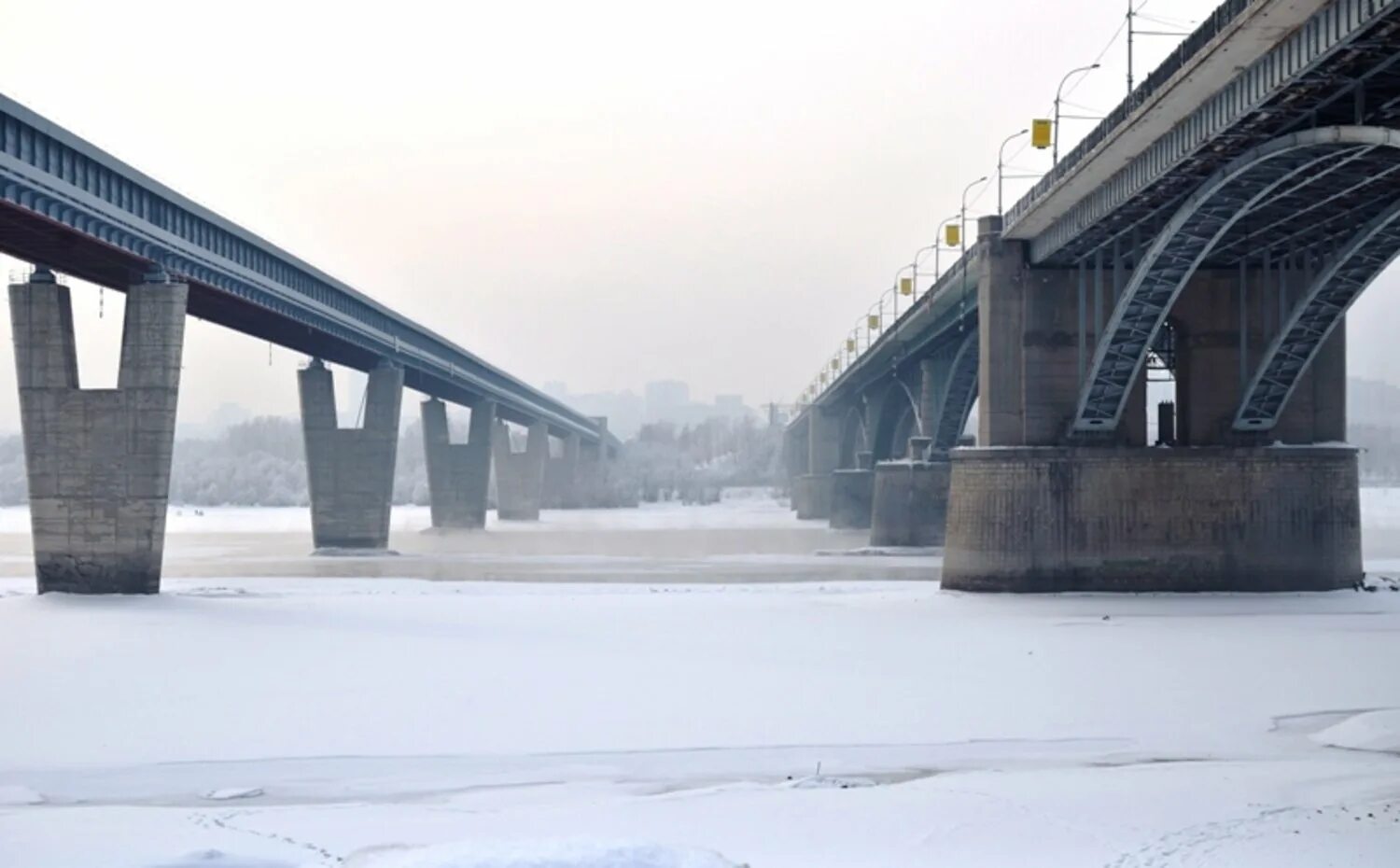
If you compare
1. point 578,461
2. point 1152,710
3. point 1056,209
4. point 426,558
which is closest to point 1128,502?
point 1056,209

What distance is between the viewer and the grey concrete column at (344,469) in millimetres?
63094

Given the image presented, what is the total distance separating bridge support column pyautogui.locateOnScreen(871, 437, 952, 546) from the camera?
61.5 metres

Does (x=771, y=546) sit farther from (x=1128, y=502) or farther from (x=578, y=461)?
(x=578, y=461)

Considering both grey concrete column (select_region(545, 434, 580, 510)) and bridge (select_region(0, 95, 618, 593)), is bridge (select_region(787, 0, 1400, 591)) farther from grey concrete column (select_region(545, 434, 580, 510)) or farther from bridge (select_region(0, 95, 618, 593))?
grey concrete column (select_region(545, 434, 580, 510))

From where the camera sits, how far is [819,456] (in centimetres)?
11138

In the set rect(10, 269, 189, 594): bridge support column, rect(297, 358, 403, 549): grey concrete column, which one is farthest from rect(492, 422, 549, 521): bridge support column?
rect(10, 269, 189, 594): bridge support column

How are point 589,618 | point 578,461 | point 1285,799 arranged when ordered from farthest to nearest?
Answer: point 578,461, point 589,618, point 1285,799

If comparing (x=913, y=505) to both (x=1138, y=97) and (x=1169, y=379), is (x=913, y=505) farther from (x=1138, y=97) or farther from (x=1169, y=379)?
(x=1138, y=97)

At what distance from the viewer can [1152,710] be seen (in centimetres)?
1859

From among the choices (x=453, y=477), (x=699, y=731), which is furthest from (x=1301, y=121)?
(x=453, y=477)

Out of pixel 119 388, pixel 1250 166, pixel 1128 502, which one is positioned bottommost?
pixel 1128 502

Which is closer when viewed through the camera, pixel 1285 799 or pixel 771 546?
pixel 1285 799

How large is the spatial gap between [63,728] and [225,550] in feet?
171

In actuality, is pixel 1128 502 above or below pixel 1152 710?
above
